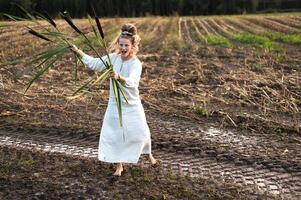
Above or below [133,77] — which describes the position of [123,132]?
below

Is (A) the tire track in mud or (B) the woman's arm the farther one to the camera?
(A) the tire track in mud

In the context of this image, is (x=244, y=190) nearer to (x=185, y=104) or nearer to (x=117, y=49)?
(x=117, y=49)

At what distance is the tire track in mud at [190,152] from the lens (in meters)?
4.70

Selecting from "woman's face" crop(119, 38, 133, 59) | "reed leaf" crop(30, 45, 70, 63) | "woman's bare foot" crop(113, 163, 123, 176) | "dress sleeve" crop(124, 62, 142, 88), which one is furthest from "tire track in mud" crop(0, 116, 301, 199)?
"reed leaf" crop(30, 45, 70, 63)

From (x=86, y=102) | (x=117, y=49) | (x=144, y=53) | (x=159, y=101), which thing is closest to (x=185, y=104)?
(x=159, y=101)

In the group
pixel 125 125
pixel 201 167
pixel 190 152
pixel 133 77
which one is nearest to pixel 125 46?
pixel 133 77

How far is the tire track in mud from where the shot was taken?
470 cm

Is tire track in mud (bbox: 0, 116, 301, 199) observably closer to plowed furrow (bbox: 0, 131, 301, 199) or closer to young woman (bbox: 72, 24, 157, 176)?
plowed furrow (bbox: 0, 131, 301, 199)

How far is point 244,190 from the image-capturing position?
446 cm

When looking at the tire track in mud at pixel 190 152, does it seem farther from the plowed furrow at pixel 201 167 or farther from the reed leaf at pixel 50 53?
the reed leaf at pixel 50 53

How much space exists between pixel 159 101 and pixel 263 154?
253cm

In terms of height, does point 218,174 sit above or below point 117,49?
below

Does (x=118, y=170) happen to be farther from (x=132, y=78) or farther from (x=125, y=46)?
(x=125, y=46)

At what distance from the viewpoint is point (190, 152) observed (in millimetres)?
5492
